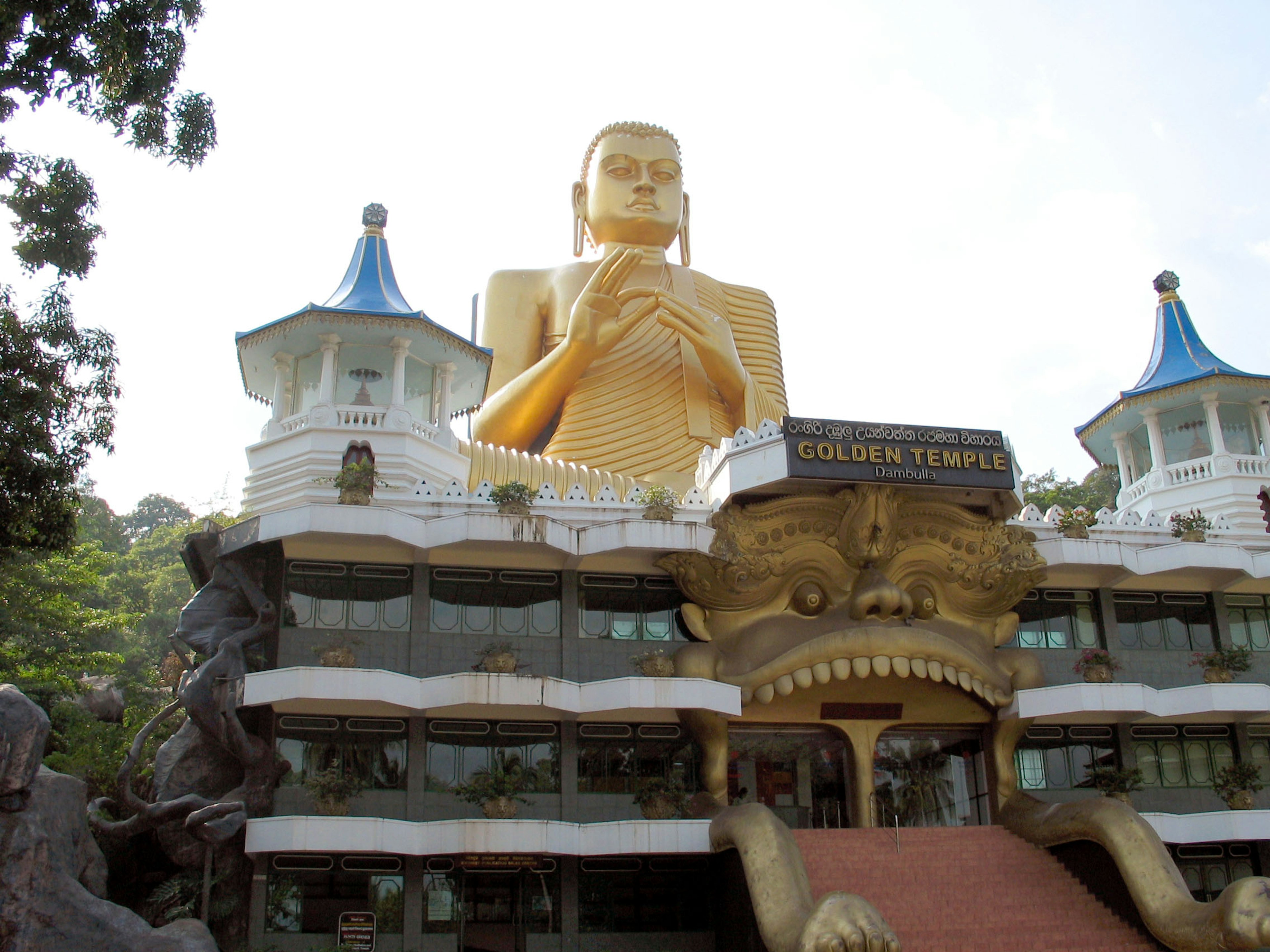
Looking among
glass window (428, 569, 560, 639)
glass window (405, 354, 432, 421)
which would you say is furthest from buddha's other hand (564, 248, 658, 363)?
glass window (428, 569, 560, 639)

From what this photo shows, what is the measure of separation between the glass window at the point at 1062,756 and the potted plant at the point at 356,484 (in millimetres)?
10848

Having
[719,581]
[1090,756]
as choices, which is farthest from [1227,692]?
[719,581]

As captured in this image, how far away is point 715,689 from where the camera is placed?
16.5 m

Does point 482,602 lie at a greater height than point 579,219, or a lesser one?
lesser

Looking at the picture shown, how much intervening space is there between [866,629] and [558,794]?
200 inches

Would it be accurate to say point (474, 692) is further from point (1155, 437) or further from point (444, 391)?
point (1155, 437)

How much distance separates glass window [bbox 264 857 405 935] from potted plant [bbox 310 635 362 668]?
2.63 metres

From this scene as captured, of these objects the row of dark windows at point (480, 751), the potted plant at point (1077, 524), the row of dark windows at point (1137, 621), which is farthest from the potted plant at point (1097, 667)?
the row of dark windows at point (480, 751)

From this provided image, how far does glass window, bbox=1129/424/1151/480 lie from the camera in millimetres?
26672

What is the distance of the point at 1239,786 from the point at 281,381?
1706 centimetres

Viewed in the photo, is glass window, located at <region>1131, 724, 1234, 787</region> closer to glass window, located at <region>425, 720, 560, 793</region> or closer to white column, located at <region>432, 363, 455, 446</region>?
glass window, located at <region>425, 720, 560, 793</region>

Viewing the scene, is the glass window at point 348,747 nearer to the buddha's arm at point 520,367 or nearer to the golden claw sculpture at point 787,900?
the golden claw sculpture at point 787,900

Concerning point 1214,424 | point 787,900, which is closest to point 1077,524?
point 1214,424

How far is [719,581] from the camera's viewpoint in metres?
17.4
